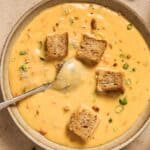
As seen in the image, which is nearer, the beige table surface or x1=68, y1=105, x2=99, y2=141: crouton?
x1=68, y1=105, x2=99, y2=141: crouton

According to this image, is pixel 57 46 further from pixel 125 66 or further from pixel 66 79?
pixel 125 66

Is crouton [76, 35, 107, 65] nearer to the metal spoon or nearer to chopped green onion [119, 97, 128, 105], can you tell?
the metal spoon

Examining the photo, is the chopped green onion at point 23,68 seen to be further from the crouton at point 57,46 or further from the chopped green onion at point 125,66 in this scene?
the chopped green onion at point 125,66

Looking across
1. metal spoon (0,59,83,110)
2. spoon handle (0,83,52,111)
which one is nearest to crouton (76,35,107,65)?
metal spoon (0,59,83,110)

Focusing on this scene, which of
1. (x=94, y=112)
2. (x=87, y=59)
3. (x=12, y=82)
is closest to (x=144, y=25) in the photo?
(x=87, y=59)

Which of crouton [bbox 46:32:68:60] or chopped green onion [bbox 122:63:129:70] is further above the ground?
crouton [bbox 46:32:68:60]
